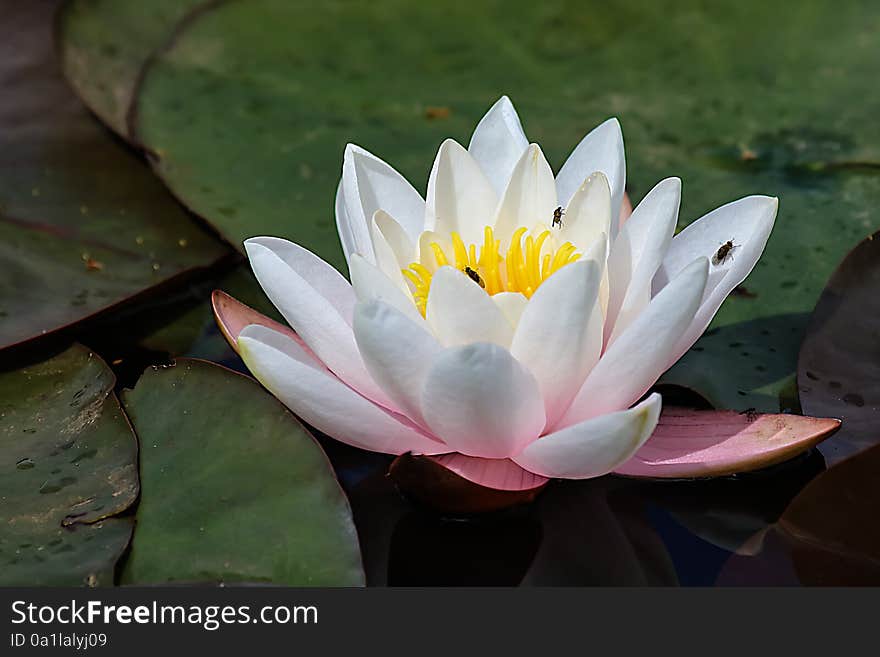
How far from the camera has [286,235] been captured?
2283 millimetres

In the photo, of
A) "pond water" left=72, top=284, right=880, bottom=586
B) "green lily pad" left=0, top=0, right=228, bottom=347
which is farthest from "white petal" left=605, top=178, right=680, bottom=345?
"green lily pad" left=0, top=0, right=228, bottom=347

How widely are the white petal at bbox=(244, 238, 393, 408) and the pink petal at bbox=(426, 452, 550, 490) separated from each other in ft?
0.52

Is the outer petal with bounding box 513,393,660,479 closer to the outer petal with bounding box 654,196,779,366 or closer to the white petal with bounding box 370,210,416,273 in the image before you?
the outer petal with bounding box 654,196,779,366

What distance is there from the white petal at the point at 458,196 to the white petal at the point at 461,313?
0.30 metres

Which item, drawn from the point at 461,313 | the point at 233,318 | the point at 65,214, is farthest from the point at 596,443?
the point at 65,214

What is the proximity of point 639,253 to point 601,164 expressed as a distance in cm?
23

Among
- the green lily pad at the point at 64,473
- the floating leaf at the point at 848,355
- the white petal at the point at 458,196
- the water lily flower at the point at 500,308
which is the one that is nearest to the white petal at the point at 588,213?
the water lily flower at the point at 500,308

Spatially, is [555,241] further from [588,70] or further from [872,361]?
[588,70]

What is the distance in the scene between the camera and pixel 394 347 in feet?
4.73

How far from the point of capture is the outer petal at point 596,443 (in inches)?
54.8

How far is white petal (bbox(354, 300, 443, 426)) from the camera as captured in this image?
4.63ft

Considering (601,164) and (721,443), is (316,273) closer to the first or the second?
(601,164)

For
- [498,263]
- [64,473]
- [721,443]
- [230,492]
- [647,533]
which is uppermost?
[498,263]

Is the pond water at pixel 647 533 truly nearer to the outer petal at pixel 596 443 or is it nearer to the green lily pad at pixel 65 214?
the outer petal at pixel 596 443
